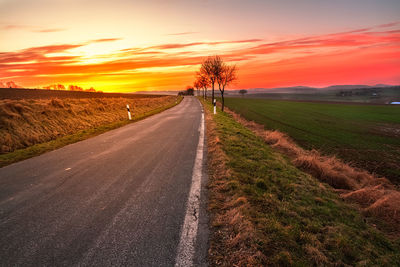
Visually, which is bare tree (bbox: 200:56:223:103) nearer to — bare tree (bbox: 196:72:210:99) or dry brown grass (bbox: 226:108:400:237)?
bare tree (bbox: 196:72:210:99)

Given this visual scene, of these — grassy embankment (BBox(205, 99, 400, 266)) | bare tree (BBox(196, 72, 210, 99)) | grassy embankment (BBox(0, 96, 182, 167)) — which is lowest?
grassy embankment (BBox(205, 99, 400, 266))

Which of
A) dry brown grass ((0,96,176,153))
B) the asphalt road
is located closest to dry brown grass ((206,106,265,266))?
the asphalt road

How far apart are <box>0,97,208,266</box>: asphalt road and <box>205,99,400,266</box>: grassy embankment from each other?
13.7 inches

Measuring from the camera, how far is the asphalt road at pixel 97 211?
2.12 meters

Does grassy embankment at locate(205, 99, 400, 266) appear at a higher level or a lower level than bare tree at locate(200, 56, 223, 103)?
lower

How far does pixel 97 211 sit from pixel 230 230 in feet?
6.78

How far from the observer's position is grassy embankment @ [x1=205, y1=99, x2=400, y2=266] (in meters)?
2.09

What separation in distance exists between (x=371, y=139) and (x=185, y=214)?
1813 centimetres

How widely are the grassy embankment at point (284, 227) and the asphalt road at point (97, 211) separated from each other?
348 mm

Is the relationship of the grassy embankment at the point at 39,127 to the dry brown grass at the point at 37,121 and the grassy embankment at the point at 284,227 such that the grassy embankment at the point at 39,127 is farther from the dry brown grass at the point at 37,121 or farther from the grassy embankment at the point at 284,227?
the grassy embankment at the point at 284,227

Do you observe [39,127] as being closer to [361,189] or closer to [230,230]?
[230,230]

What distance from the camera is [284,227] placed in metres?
2.56

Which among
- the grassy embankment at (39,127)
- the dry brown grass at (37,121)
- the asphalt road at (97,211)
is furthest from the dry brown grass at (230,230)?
the dry brown grass at (37,121)

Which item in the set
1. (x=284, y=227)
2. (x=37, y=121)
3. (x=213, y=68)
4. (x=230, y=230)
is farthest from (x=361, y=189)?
(x=213, y=68)
